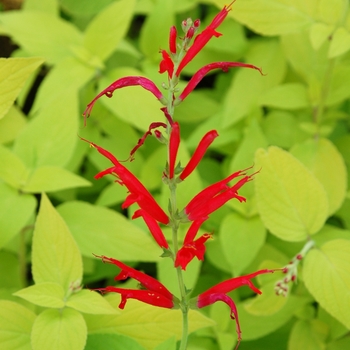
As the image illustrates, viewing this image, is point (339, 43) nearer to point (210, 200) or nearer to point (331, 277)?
point (331, 277)

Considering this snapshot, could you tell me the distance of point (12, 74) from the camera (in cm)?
78

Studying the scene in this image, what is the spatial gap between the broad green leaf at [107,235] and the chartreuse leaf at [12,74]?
12.6 inches

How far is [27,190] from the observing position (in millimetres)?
1026

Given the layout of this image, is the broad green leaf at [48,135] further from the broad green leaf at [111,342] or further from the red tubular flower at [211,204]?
the red tubular flower at [211,204]

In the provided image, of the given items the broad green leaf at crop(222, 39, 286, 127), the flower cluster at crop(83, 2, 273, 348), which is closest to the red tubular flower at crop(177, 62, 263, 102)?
the flower cluster at crop(83, 2, 273, 348)

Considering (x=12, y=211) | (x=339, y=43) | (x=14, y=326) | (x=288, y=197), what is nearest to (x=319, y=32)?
(x=339, y=43)

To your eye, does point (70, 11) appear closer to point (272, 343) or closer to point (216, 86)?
point (216, 86)

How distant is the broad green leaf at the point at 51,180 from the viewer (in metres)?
1.02

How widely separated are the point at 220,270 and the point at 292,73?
571 mm

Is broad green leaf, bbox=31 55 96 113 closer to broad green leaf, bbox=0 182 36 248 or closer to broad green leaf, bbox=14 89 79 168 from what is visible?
broad green leaf, bbox=14 89 79 168

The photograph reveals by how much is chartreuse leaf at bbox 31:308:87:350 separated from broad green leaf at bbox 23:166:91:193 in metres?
0.25

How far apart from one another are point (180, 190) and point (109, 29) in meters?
0.46

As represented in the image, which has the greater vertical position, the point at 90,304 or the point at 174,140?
the point at 174,140

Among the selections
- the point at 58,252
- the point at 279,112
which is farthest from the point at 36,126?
the point at 279,112
